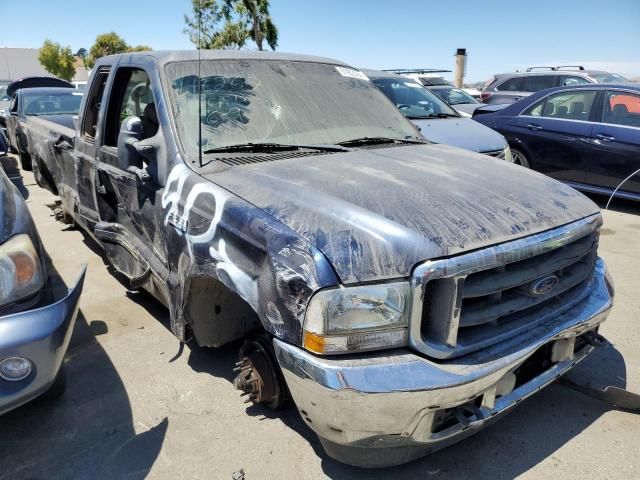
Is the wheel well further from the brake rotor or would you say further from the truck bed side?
the truck bed side

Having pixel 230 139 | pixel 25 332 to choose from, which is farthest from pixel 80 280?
pixel 230 139

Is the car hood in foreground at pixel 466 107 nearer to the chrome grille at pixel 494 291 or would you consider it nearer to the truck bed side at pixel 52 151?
the truck bed side at pixel 52 151

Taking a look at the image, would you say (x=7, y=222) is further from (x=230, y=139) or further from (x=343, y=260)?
(x=343, y=260)

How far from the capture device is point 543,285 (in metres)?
2.22

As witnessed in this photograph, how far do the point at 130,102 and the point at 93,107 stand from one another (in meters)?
0.75

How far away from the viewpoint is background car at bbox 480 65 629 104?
11.1 m

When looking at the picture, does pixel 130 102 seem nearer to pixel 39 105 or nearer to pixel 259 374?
pixel 259 374

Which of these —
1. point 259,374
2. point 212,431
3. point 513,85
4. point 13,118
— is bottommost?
point 212,431

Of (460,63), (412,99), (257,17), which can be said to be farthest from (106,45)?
(412,99)

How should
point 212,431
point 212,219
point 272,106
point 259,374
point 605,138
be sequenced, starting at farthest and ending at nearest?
1. point 605,138
2. point 272,106
3. point 212,431
4. point 259,374
5. point 212,219

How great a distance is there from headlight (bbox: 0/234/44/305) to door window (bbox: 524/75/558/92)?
38.3 ft

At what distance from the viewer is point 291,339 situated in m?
1.91

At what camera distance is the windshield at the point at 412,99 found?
24.0ft

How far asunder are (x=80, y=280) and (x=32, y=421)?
0.96m
